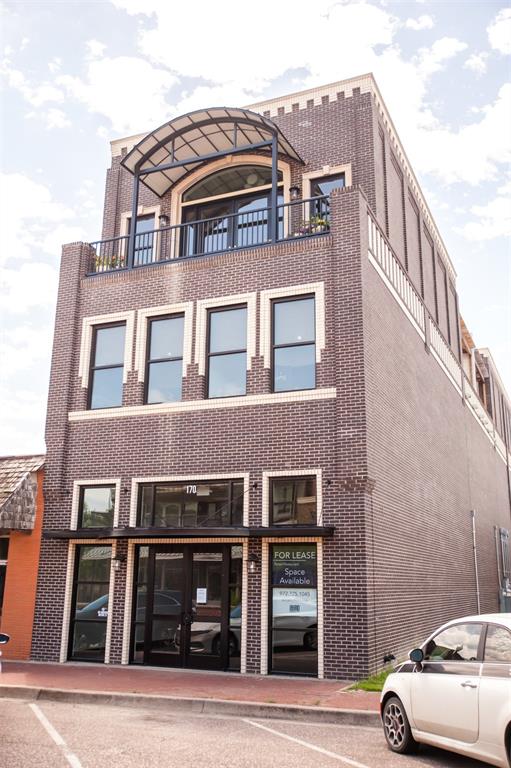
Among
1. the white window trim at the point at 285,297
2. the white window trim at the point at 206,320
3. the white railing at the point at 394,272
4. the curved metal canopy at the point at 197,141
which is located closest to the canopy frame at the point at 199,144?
the curved metal canopy at the point at 197,141

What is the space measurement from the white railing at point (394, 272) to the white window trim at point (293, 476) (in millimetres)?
5112

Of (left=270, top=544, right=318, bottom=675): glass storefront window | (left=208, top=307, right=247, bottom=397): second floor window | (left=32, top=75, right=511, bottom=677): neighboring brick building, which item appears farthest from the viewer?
(left=208, top=307, right=247, bottom=397): second floor window

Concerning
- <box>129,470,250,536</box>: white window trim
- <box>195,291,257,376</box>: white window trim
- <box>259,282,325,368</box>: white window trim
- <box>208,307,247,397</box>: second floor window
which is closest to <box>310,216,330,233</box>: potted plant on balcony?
<box>259,282,325,368</box>: white window trim

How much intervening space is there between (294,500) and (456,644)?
6.78 metres

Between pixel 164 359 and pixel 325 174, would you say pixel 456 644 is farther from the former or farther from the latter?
pixel 325 174

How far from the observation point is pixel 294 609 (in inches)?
527

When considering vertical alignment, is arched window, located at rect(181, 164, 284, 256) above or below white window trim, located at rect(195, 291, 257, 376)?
above

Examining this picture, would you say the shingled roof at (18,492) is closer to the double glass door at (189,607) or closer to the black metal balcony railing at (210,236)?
the double glass door at (189,607)

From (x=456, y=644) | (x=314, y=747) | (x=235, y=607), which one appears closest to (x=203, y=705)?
(x=314, y=747)

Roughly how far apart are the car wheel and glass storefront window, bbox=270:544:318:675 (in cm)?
502

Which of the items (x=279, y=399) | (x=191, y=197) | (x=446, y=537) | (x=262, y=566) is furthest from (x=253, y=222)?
(x=446, y=537)

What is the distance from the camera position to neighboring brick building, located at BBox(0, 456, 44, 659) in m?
15.3

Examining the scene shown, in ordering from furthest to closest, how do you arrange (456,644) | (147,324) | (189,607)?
1. (147,324)
2. (189,607)
3. (456,644)

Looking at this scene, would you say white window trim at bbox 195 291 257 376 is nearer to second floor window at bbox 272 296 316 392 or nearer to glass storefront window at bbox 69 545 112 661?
second floor window at bbox 272 296 316 392
